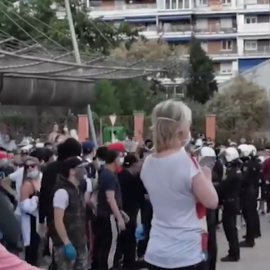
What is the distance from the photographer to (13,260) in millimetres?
3549

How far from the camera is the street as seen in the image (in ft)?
46.5

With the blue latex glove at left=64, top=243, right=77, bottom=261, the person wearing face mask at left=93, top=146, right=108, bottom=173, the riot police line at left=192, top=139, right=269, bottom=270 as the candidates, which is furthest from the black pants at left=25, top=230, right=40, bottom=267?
the blue latex glove at left=64, top=243, right=77, bottom=261

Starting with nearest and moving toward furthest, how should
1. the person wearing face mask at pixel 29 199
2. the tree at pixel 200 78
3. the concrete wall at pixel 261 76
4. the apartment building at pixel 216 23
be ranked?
the person wearing face mask at pixel 29 199 → the concrete wall at pixel 261 76 → the tree at pixel 200 78 → the apartment building at pixel 216 23

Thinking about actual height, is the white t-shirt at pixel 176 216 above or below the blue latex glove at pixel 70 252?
above

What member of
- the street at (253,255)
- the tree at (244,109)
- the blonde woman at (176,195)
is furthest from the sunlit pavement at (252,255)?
Result: the tree at (244,109)

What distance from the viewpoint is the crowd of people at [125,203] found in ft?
19.5

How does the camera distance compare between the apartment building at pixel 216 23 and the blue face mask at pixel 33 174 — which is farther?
the apartment building at pixel 216 23

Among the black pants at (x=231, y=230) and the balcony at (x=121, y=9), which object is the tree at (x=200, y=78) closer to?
the balcony at (x=121, y=9)

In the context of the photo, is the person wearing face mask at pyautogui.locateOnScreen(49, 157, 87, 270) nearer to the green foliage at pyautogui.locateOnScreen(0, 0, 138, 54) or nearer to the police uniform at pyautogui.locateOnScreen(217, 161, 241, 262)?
the police uniform at pyautogui.locateOnScreen(217, 161, 241, 262)

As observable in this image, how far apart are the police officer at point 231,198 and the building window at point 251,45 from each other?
78.1m

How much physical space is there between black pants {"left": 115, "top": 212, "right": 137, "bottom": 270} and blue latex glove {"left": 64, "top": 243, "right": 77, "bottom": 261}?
177 inches

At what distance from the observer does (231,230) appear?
14570 mm

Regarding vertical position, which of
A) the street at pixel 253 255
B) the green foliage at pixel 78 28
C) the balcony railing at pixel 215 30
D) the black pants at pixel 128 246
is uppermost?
the balcony railing at pixel 215 30

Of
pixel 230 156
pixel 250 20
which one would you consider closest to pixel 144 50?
pixel 250 20
